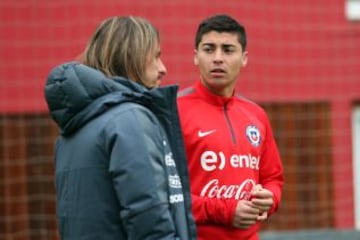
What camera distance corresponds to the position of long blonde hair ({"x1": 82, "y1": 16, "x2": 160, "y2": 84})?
3.32 metres

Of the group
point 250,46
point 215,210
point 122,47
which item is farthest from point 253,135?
point 250,46

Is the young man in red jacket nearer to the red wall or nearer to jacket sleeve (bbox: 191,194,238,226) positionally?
jacket sleeve (bbox: 191,194,238,226)

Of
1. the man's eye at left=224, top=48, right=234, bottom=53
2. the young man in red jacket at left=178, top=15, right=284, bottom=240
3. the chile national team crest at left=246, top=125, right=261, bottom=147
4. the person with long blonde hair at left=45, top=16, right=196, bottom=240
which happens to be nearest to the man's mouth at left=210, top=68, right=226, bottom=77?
the young man in red jacket at left=178, top=15, right=284, bottom=240

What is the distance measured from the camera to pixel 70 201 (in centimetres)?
326

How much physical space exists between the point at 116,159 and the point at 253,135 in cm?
131

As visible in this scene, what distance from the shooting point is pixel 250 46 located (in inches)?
321

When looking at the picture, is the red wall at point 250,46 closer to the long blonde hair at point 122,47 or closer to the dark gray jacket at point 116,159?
the long blonde hair at point 122,47

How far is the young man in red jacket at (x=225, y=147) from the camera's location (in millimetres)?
4105

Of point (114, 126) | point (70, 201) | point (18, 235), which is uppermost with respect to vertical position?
point (114, 126)

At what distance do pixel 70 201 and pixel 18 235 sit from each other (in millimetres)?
4812

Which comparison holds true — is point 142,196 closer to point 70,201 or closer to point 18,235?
point 70,201

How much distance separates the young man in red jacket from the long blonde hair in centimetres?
88

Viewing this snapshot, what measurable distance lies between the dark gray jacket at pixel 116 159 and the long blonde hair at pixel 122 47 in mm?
71

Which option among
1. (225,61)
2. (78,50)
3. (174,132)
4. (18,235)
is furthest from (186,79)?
(174,132)
